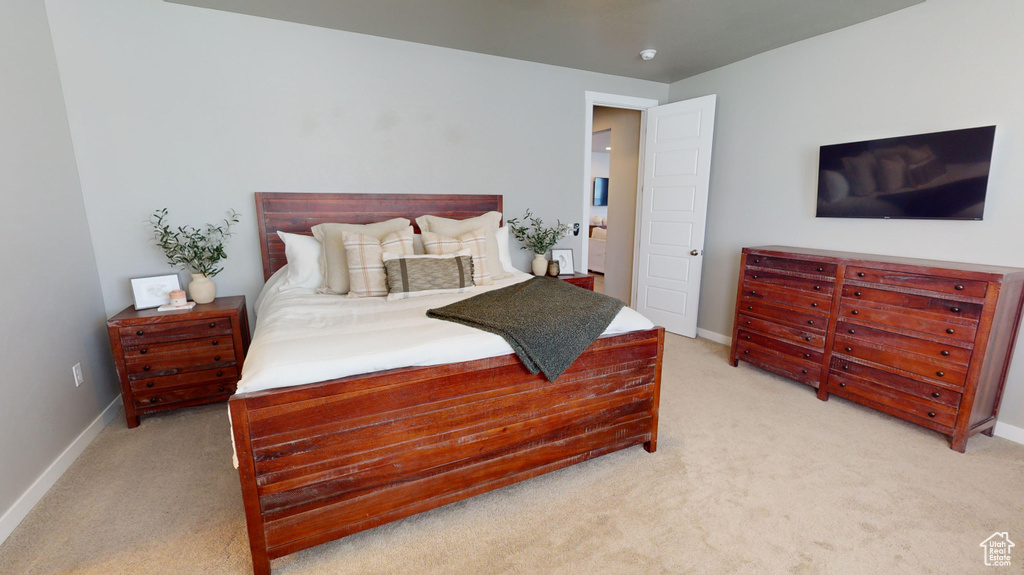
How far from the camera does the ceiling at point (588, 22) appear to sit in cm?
257

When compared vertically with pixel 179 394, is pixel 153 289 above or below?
above

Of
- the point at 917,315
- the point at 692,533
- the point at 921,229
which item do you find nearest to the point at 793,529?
the point at 692,533

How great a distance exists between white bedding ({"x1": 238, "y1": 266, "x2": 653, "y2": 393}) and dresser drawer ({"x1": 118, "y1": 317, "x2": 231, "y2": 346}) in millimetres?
494

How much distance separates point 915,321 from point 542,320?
220cm

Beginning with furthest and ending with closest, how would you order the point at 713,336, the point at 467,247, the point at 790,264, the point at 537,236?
the point at 713,336 < the point at 537,236 < the point at 790,264 < the point at 467,247

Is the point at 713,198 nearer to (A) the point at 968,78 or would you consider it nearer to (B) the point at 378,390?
(A) the point at 968,78

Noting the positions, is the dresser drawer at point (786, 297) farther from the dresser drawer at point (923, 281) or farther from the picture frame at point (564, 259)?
the picture frame at point (564, 259)

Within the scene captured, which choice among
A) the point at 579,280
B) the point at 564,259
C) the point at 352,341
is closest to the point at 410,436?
the point at 352,341

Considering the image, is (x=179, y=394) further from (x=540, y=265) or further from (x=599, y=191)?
(x=599, y=191)

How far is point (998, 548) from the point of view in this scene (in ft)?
5.28

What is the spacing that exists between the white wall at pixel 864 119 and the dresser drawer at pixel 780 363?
635 millimetres

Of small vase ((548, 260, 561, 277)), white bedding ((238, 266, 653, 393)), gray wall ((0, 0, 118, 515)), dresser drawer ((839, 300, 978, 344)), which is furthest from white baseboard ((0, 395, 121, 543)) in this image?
dresser drawer ((839, 300, 978, 344))

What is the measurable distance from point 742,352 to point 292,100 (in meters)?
3.83

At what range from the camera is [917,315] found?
93.7 inches
